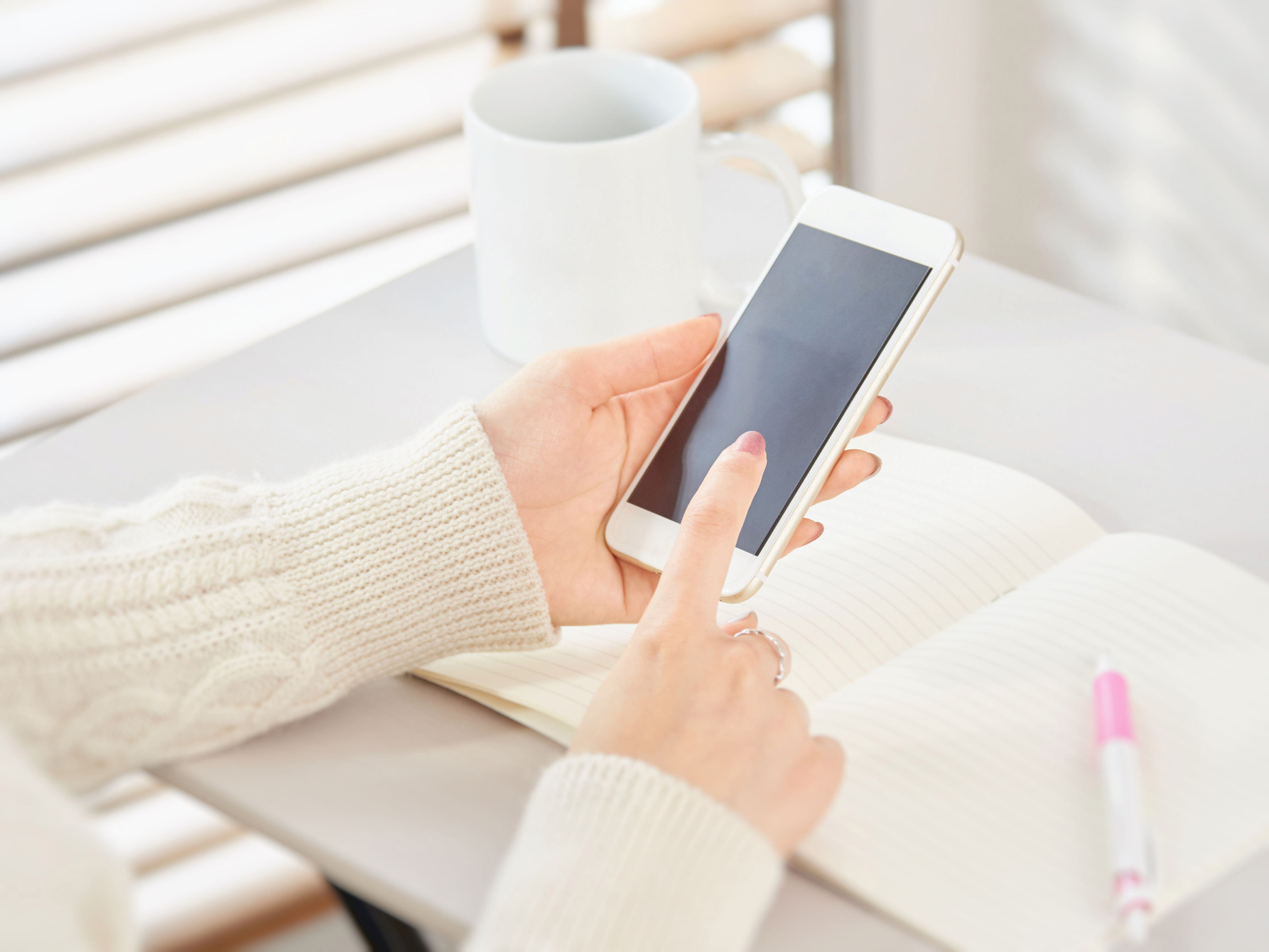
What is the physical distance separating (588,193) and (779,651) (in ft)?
0.86

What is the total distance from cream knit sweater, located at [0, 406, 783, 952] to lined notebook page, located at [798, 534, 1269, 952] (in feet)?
0.18

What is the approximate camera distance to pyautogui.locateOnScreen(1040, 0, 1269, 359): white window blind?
119 centimetres

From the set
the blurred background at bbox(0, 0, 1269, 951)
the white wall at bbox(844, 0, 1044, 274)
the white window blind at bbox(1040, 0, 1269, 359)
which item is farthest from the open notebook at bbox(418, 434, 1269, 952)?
the white wall at bbox(844, 0, 1044, 274)

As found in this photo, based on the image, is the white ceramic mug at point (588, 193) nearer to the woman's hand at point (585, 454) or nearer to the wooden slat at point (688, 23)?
the woman's hand at point (585, 454)

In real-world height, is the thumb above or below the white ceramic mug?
below

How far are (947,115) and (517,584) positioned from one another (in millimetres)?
1153

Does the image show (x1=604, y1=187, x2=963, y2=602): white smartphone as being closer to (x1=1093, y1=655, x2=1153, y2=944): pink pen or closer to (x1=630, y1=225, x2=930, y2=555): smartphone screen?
(x1=630, y1=225, x2=930, y2=555): smartphone screen

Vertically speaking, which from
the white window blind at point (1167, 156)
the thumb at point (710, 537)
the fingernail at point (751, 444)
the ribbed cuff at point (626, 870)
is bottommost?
the white window blind at point (1167, 156)

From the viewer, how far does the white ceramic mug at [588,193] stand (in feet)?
2.04

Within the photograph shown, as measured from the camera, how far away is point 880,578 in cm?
53

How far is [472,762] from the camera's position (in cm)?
47

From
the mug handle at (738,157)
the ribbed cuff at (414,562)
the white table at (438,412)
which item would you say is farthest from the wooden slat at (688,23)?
the ribbed cuff at (414,562)

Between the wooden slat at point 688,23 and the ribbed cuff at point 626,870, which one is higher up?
the wooden slat at point 688,23

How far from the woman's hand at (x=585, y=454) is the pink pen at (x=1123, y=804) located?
5.8 inches
